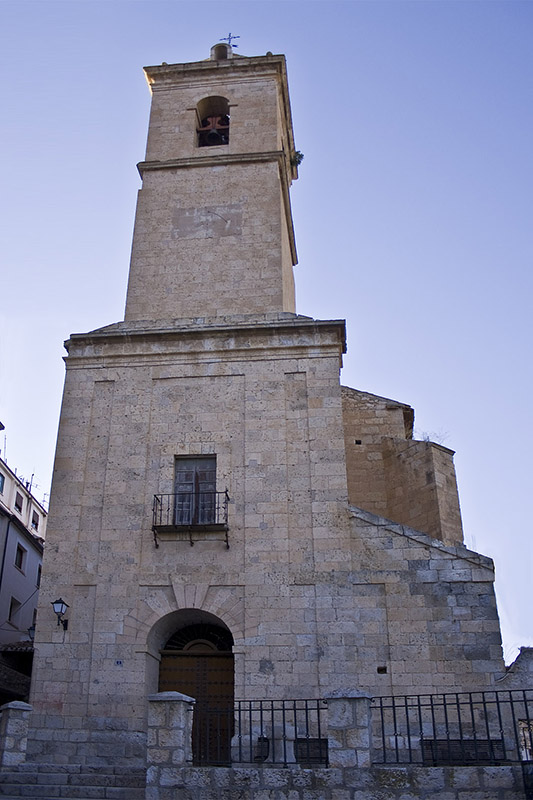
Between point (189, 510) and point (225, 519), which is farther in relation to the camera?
point (189, 510)

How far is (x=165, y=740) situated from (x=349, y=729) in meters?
2.27

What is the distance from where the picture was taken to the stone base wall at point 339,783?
8.83m

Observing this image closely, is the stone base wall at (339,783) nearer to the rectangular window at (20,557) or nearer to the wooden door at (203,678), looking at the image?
the wooden door at (203,678)

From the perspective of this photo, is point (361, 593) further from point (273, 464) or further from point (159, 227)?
point (159, 227)

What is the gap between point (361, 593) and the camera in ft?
44.6

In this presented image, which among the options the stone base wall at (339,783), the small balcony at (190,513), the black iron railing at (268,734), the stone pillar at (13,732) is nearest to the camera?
the stone base wall at (339,783)

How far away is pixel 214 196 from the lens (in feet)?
61.1

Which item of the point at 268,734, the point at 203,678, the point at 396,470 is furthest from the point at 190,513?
the point at 396,470

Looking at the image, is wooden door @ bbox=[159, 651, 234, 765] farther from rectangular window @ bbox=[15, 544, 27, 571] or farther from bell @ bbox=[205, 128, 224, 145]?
rectangular window @ bbox=[15, 544, 27, 571]

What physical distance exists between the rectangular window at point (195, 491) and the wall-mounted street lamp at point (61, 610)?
8.07ft

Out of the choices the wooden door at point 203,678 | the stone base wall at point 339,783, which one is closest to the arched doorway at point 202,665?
the wooden door at point 203,678

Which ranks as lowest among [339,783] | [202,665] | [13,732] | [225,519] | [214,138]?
[339,783]

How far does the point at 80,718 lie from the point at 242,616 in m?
3.19

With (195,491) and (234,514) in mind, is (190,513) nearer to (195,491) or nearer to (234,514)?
(195,491)
